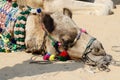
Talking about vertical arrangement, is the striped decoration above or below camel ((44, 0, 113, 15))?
above

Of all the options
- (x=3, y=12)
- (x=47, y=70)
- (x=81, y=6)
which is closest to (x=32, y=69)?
(x=47, y=70)

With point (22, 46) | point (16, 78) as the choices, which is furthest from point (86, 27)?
point (16, 78)

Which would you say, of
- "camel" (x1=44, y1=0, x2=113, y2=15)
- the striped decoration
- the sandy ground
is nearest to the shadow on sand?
the sandy ground

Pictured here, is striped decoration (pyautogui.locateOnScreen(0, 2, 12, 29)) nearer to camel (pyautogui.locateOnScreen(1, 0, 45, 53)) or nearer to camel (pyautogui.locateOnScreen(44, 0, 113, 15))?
camel (pyautogui.locateOnScreen(1, 0, 45, 53))

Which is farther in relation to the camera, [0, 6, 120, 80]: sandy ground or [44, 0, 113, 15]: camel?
[44, 0, 113, 15]: camel

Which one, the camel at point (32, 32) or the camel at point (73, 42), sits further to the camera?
the camel at point (32, 32)

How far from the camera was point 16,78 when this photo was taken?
466 cm

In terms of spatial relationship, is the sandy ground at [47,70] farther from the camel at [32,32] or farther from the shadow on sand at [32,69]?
the camel at [32,32]

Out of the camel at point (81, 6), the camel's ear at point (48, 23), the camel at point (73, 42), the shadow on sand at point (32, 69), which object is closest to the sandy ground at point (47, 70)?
the shadow on sand at point (32, 69)

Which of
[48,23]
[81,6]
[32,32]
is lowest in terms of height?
[81,6]

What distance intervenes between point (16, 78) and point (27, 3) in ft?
11.8

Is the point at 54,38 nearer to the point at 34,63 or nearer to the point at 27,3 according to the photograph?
the point at 34,63

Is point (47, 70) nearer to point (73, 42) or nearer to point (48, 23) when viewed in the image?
point (73, 42)

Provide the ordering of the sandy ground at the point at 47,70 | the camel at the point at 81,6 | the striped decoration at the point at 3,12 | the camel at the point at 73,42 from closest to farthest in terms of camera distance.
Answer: the sandy ground at the point at 47,70
the camel at the point at 73,42
the striped decoration at the point at 3,12
the camel at the point at 81,6
